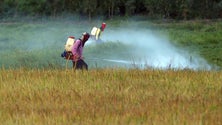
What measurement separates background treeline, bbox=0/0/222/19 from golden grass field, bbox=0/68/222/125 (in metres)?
33.8

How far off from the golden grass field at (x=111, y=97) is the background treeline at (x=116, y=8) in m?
33.8

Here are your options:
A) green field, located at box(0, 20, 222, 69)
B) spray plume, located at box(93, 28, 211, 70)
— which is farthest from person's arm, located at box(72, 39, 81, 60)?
spray plume, located at box(93, 28, 211, 70)

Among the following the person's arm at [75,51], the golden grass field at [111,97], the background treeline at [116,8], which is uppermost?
the golden grass field at [111,97]

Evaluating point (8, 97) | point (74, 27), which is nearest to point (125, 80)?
point (8, 97)

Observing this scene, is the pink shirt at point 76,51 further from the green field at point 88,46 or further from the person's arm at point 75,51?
the green field at point 88,46

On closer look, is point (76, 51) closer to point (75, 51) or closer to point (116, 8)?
point (75, 51)

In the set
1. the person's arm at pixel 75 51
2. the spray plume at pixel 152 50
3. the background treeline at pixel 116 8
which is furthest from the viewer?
the background treeline at pixel 116 8

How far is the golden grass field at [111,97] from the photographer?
725 centimetres

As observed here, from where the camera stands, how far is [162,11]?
4700 centimetres

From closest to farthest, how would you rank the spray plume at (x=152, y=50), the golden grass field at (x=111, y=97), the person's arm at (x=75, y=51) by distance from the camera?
the golden grass field at (x=111, y=97)
the person's arm at (x=75, y=51)
the spray plume at (x=152, y=50)

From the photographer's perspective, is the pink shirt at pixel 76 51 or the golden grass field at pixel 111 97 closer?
the golden grass field at pixel 111 97

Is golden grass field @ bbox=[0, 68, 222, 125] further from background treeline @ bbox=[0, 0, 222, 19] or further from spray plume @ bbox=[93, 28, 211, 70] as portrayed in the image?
background treeline @ bbox=[0, 0, 222, 19]

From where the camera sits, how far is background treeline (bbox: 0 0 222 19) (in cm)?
4528

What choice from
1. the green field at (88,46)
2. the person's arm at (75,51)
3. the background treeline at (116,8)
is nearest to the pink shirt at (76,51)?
the person's arm at (75,51)
